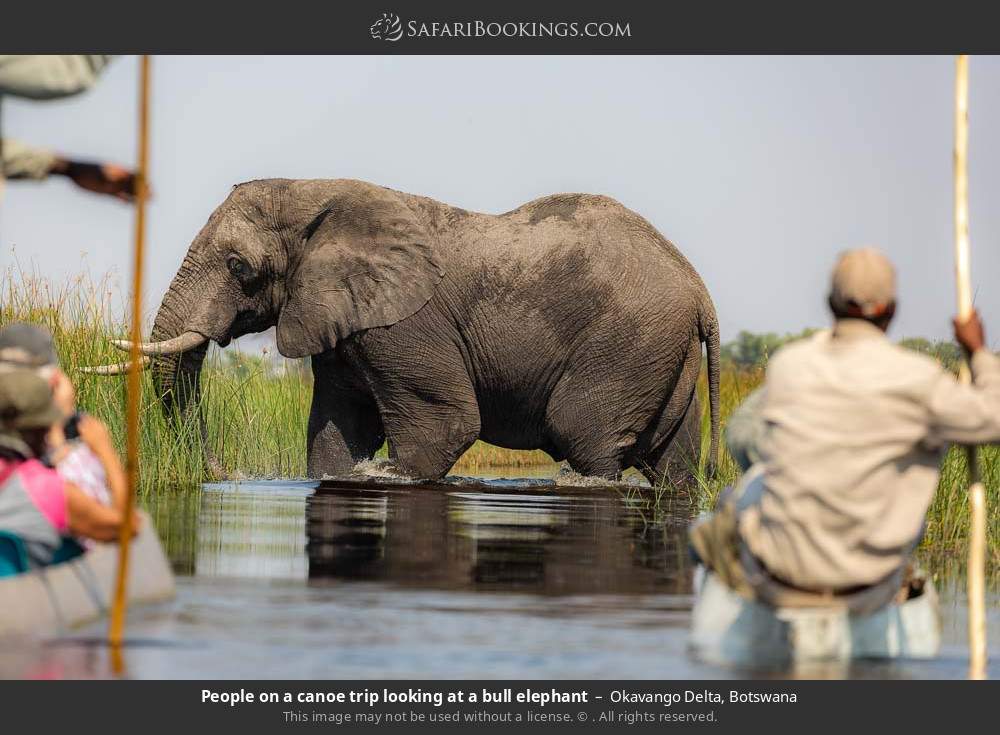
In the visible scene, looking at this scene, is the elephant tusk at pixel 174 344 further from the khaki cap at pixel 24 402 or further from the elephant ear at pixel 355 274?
the khaki cap at pixel 24 402

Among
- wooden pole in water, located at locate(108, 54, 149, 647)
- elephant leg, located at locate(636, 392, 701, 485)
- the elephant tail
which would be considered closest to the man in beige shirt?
wooden pole in water, located at locate(108, 54, 149, 647)

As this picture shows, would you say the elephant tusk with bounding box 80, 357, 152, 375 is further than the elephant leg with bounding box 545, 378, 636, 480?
No

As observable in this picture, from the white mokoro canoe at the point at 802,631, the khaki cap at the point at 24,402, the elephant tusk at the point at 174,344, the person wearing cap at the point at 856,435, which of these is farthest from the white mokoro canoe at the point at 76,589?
the elephant tusk at the point at 174,344

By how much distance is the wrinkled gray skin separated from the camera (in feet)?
57.0

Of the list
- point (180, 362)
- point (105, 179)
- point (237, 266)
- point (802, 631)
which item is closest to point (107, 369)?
point (180, 362)

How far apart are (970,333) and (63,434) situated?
11.8 ft

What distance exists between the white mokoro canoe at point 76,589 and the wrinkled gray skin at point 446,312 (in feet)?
29.0

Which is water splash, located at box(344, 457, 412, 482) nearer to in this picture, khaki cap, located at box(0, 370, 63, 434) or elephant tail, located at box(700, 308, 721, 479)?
elephant tail, located at box(700, 308, 721, 479)

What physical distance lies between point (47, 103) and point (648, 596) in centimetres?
364

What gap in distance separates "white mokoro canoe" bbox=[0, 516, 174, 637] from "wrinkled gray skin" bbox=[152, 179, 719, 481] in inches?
349

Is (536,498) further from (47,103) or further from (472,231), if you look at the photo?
(47,103)
